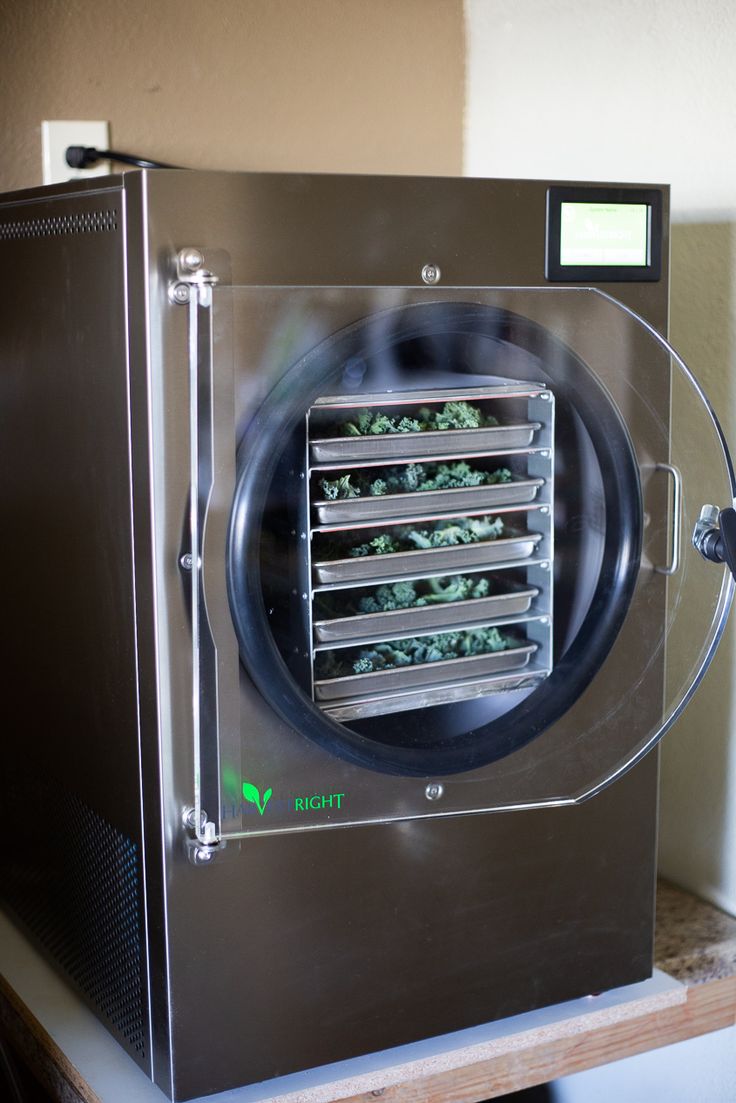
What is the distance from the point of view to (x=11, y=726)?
1534mm

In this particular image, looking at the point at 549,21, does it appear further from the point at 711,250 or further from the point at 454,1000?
the point at 454,1000

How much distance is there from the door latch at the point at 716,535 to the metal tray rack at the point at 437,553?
0.15m

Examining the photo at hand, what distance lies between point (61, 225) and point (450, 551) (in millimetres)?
515

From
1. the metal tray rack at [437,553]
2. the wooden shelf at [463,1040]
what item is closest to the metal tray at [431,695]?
the metal tray rack at [437,553]

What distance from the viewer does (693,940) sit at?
5.05 feet

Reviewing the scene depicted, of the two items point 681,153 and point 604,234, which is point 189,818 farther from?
point 681,153

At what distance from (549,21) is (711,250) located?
482 mm

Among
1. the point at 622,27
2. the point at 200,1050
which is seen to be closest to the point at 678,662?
the point at 200,1050

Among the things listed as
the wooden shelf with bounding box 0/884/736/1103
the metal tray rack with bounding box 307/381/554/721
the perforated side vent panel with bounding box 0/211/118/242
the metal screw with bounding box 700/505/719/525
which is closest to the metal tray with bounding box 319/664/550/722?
the metal tray rack with bounding box 307/381/554/721

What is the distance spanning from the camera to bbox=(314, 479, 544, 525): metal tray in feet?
3.87

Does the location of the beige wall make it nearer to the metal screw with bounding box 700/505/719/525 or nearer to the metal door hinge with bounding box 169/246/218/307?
the metal door hinge with bounding box 169/246/218/307

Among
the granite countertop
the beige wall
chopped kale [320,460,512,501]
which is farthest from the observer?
the beige wall

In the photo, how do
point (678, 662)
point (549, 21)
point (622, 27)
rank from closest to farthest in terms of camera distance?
1. point (678, 662)
2. point (622, 27)
3. point (549, 21)

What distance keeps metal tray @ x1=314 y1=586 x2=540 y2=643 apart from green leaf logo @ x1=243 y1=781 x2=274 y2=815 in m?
0.15
